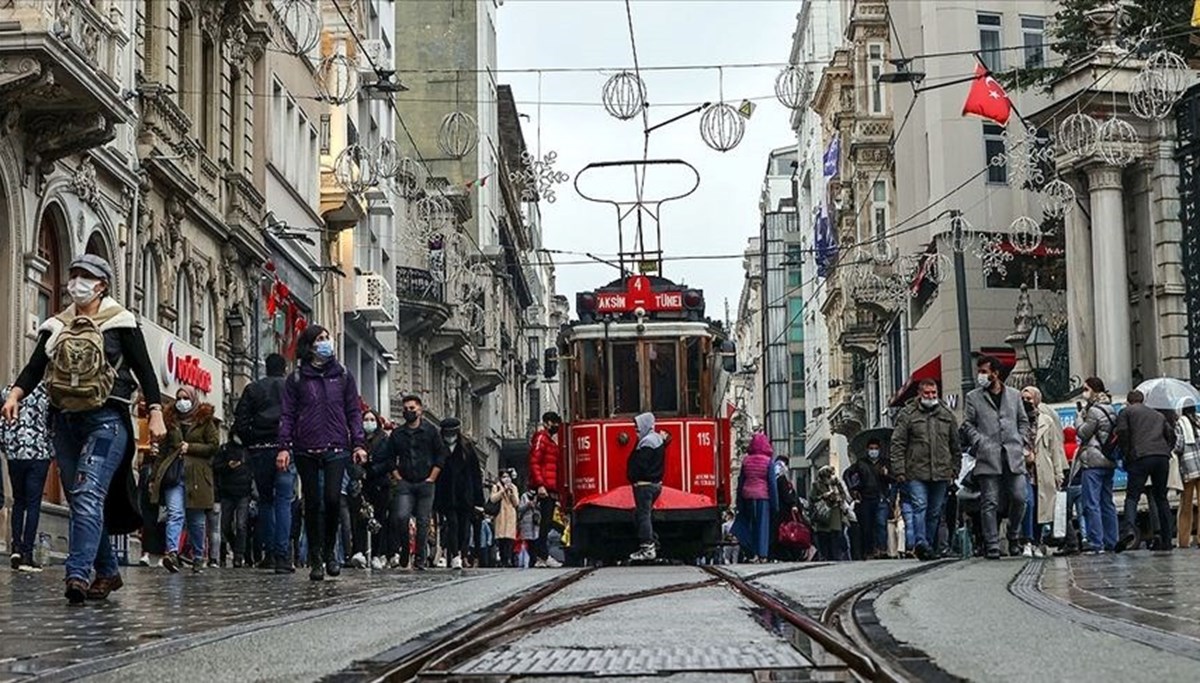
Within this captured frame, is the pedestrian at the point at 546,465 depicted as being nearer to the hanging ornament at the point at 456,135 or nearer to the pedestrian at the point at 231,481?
the hanging ornament at the point at 456,135

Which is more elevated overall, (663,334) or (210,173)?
(210,173)

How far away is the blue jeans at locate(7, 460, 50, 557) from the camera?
1797 cm

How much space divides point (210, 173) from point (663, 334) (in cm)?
1169

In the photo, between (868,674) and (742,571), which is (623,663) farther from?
(742,571)

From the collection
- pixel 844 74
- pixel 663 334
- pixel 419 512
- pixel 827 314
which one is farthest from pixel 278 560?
pixel 827 314

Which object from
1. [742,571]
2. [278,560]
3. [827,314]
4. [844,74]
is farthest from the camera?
[827,314]

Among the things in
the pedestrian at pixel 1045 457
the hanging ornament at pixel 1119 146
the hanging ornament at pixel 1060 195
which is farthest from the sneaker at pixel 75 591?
the hanging ornament at pixel 1119 146

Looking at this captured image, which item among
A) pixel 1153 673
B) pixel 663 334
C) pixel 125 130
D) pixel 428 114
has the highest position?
pixel 428 114

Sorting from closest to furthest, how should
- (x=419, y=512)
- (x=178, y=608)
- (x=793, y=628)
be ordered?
1. (x=793, y=628)
2. (x=178, y=608)
3. (x=419, y=512)

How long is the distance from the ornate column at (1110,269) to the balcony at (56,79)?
1975 centimetres

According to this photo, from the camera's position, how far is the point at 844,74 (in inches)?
2835

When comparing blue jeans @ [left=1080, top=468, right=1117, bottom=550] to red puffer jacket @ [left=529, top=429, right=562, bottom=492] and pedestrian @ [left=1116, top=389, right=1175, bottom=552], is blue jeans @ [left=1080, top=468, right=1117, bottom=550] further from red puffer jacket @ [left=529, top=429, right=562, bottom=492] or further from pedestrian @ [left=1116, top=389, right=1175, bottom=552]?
red puffer jacket @ [left=529, top=429, right=562, bottom=492]

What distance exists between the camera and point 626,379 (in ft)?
90.7

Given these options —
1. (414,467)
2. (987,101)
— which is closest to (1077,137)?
(987,101)
